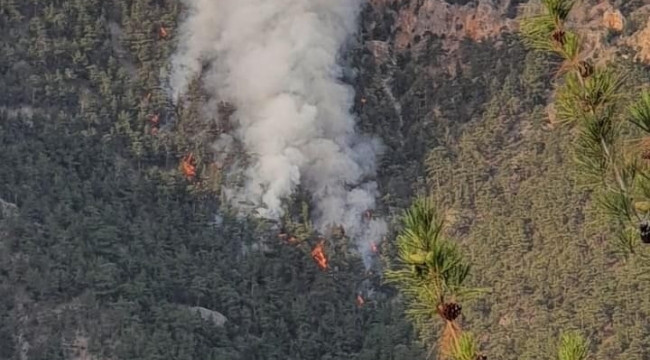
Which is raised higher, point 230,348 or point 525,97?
point 525,97

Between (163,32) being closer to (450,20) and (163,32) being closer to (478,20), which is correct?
(450,20)

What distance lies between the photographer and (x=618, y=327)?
2158 inches

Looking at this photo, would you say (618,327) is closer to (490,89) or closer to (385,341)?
(385,341)

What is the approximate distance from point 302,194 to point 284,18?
16087 mm

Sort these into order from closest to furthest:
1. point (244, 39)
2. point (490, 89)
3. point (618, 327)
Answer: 1. point (618, 327)
2. point (490, 89)
3. point (244, 39)

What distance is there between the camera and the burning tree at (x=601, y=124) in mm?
6781

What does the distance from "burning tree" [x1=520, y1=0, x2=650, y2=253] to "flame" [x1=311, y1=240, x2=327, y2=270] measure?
65732 millimetres

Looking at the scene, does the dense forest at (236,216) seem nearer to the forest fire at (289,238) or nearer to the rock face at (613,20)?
the forest fire at (289,238)

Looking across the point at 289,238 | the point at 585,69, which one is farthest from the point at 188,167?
the point at 585,69

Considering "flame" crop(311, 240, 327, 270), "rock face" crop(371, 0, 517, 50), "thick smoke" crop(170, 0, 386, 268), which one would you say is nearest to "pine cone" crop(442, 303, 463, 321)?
"flame" crop(311, 240, 327, 270)

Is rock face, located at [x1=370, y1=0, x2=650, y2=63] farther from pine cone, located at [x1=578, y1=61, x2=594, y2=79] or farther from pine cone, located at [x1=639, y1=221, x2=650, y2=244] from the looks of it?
pine cone, located at [x1=639, y1=221, x2=650, y2=244]

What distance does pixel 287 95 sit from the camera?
8825 cm

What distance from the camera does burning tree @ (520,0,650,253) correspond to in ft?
22.2

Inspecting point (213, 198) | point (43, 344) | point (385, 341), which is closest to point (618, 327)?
point (385, 341)
